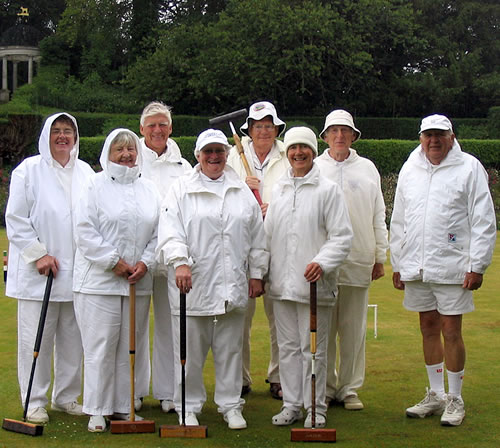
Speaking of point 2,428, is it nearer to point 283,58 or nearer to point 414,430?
point 414,430

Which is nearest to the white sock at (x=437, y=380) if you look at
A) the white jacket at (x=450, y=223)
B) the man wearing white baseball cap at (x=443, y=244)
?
the man wearing white baseball cap at (x=443, y=244)

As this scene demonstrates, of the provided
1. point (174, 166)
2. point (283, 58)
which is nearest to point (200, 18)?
point (283, 58)

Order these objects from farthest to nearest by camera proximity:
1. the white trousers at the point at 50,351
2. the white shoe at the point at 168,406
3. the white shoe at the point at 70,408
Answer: the white shoe at the point at 168,406, the white shoe at the point at 70,408, the white trousers at the point at 50,351

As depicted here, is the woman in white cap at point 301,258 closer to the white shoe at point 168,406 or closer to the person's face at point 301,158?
the person's face at point 301,158

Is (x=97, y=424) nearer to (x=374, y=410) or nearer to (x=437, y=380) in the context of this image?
(x=374, y=410)

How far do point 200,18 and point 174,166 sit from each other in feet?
114

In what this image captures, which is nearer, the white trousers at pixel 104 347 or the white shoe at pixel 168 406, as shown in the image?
the white trousers at pixel 104 347

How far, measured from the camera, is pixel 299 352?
5.55 m

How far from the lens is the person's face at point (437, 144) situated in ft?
18.2

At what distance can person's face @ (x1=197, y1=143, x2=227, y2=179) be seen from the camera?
18.0ft

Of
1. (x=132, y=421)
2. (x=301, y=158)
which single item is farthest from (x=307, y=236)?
(x=132, y=421)

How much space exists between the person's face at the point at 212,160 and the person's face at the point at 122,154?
0.46 m

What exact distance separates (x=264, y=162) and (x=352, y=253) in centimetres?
96

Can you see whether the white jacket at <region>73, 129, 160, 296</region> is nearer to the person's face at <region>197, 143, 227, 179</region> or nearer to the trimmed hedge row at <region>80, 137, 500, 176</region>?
the person's face at <region>197, 143, 227, 179</region>
